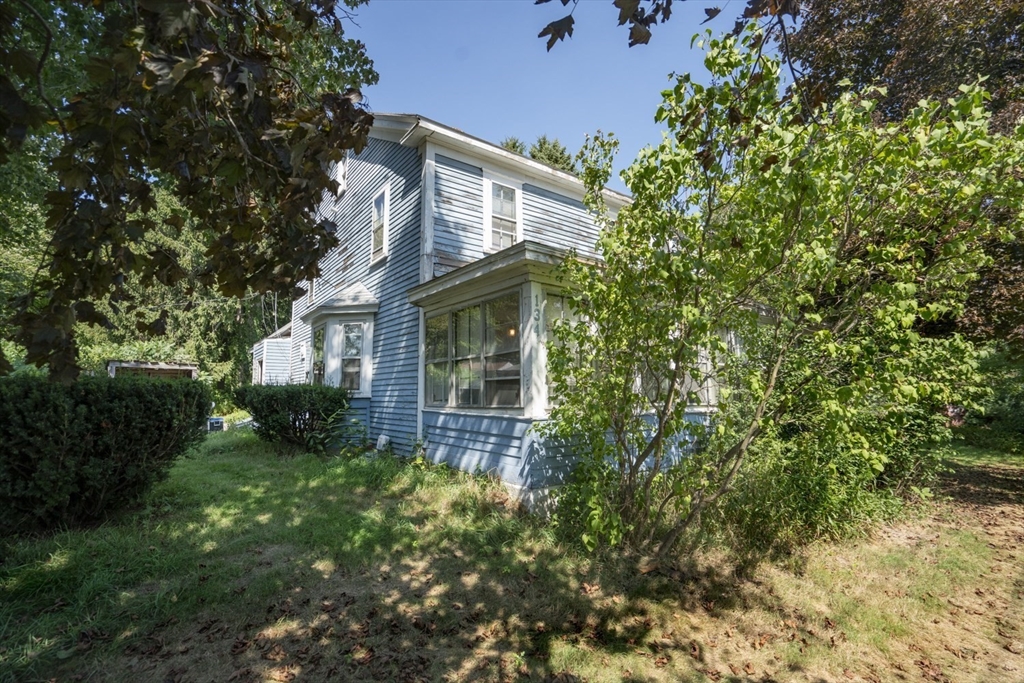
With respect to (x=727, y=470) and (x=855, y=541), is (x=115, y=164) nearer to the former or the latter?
(x=727, y=470)

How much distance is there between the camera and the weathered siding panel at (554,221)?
34.7ft

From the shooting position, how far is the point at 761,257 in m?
3.91

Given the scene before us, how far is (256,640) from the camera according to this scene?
3.55m

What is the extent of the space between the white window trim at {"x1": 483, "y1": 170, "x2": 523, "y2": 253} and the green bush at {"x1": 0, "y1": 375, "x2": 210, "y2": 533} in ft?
19.2

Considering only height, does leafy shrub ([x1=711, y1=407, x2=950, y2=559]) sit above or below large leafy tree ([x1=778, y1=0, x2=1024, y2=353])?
below

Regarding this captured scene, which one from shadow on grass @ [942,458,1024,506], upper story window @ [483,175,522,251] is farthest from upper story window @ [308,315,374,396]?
shadow on grass @ [942,458,1024,506]

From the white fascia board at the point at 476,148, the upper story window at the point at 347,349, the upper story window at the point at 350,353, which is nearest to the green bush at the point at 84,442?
the upper story window at the point at 347,349

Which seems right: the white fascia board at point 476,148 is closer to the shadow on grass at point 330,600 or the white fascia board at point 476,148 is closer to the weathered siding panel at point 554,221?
the weathered siding panel at point 554,221

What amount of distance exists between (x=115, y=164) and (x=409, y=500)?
5.26m

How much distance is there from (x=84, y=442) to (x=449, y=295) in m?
4.96

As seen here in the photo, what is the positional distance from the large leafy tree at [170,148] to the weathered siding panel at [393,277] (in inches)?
232

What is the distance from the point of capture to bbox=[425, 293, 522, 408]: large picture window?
7.04 meters

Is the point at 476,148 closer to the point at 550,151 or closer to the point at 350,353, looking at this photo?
the point at 350,353

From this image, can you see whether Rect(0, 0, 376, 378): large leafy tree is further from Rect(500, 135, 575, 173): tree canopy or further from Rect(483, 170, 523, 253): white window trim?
Rect(500, 135, 575, 173): tree canopy
